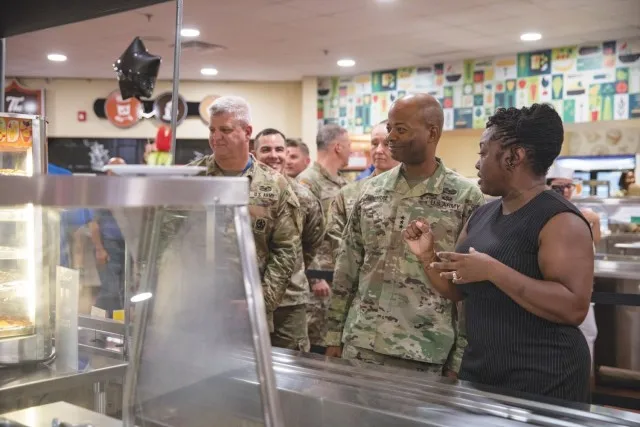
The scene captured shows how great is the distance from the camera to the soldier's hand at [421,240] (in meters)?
2.30

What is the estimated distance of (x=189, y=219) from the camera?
52.9 inches

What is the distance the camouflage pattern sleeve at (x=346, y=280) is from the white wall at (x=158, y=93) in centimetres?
787

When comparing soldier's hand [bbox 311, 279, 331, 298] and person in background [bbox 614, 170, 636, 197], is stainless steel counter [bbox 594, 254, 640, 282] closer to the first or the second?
soldier's hand [bbox 311, 279, 331, 298]

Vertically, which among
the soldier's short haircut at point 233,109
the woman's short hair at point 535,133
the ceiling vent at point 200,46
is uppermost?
the ceiling vent at point 200,46

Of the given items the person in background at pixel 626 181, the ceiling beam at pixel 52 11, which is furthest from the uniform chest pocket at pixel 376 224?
the person in background at pixel 626 181

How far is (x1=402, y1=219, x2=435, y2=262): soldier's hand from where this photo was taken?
7.55 ft

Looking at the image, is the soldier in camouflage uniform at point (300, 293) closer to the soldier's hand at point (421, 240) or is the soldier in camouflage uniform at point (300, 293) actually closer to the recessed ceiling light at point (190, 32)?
the soldier's hand at point (421, 240)

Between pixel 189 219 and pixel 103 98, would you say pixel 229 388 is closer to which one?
pixel 189 219

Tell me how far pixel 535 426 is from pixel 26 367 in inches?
46.7

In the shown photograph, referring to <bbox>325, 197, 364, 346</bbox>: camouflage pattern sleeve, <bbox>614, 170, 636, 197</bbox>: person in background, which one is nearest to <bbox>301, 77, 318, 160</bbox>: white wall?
<bbox>614, 170, 636, 197</bbox>: person in background

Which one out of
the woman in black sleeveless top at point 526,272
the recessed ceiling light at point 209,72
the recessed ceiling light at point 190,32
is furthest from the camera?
the recessed ceiling light at point 209,72

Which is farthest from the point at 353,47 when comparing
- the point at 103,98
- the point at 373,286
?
the point at 373,286

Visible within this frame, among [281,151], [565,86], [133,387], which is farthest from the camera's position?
[565,86]

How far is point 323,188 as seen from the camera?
217 inches
